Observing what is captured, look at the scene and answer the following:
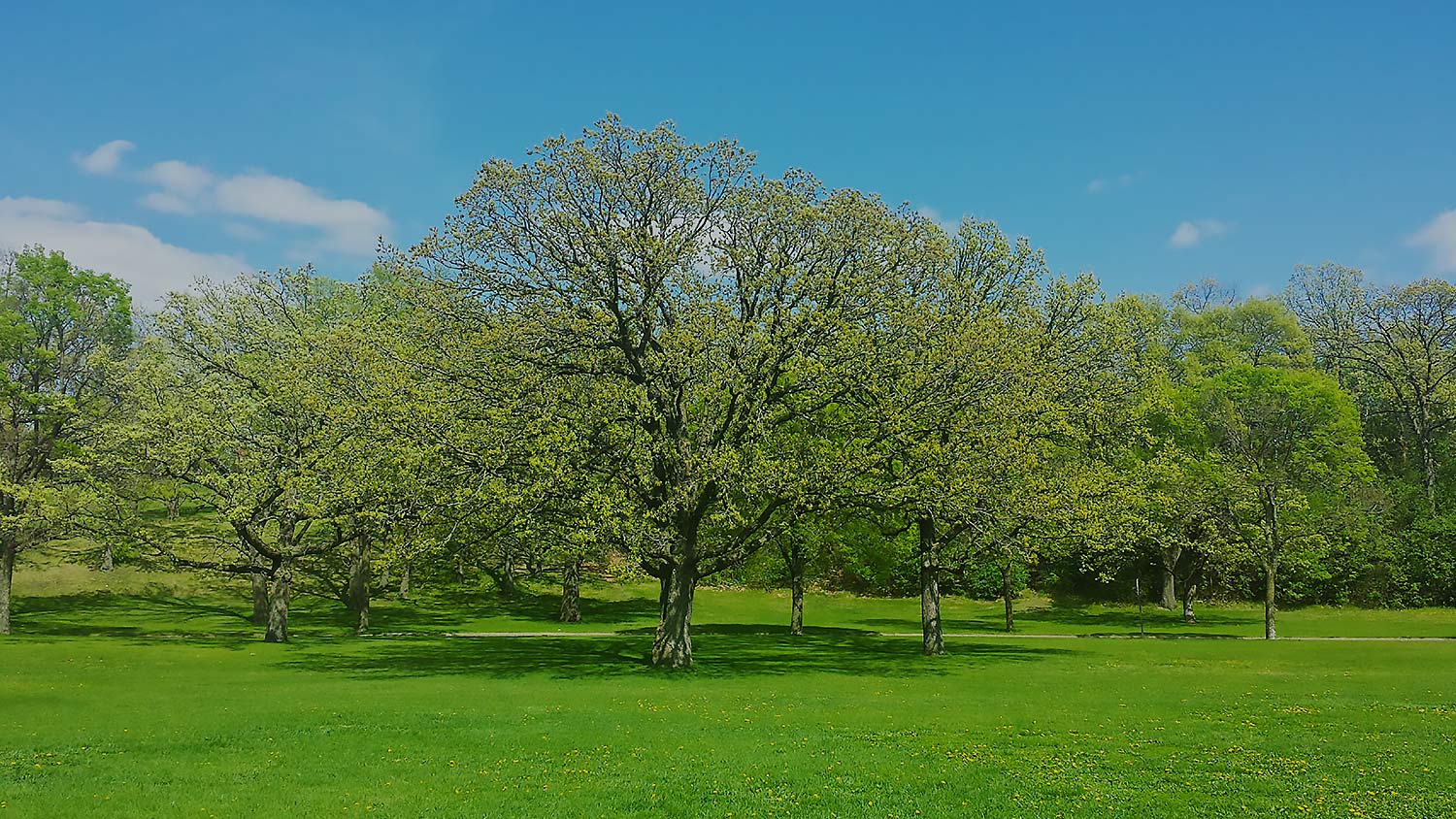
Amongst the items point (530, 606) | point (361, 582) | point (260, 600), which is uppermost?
point (361, 582)

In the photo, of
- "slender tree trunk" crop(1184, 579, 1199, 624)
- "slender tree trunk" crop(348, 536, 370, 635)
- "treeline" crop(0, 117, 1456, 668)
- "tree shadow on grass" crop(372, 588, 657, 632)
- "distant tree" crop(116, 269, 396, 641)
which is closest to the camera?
"treeline" crop(0, 117, 1456, 668)

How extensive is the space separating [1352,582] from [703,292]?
2099 inches

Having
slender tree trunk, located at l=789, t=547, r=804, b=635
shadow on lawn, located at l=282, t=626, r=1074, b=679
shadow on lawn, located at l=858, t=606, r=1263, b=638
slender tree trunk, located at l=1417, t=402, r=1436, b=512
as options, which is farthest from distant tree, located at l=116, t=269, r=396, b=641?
slender tree trunk, located at l=1417, t=402, r=1436, b=512

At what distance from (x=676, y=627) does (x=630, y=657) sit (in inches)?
149

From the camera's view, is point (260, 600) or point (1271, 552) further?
point (260, 600)

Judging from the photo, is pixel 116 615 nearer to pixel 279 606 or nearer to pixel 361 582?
pixel 361 582

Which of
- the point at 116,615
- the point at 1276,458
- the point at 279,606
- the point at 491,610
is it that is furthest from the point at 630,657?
the point at 1276,458

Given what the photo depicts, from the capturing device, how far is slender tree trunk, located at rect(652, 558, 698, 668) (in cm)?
2969

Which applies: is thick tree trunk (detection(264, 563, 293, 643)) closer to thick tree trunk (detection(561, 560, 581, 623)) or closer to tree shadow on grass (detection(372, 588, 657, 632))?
tree shadow on grass (detection(372, 588, 657, 632))

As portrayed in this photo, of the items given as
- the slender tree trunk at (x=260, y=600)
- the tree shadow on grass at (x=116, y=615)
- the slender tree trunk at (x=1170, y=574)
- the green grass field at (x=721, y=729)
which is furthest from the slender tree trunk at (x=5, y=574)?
the slender tree trunk at (x=1170, y=574)

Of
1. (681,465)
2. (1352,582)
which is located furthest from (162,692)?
(1352,582)

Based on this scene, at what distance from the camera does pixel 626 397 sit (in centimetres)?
2703

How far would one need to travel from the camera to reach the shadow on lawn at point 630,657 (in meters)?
29.3

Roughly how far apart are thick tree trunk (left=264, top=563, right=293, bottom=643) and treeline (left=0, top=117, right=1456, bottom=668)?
12 centimetres
